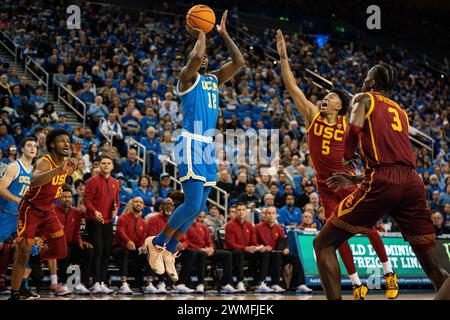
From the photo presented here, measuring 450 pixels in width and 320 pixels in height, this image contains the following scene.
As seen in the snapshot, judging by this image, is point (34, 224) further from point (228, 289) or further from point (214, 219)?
point (214, 219)

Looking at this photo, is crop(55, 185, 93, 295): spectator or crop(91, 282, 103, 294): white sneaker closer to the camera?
crop(91, 282, 103, 294): white sneaker

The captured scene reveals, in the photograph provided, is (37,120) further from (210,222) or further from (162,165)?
(210,222)

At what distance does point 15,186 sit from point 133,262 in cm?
278

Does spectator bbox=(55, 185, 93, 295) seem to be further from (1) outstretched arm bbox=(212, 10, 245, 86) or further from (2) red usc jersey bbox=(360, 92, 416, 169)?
(2) red usc jersey bbox=(360, 92, 416, 169)

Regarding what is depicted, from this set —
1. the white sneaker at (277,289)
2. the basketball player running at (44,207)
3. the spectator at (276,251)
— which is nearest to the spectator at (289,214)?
the spectator at (276,251)

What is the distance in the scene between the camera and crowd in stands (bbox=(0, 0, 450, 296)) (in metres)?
12.7

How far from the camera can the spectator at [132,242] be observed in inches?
395

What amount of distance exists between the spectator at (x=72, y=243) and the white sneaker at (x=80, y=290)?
10cm

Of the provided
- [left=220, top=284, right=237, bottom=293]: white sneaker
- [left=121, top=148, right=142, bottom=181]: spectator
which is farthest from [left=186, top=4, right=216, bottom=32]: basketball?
[left=121, top=148, right=142, bottom=181]: spectator

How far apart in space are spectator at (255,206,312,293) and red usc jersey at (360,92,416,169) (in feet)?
20.8

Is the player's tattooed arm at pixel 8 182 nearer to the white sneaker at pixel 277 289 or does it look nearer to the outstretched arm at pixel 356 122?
the outstretched arm at pixel 356 122

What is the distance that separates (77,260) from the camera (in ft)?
32.6
